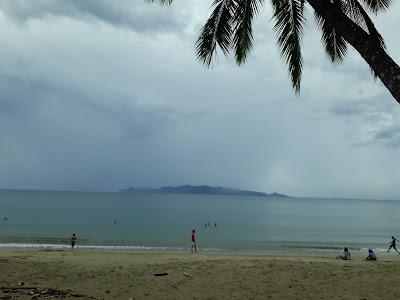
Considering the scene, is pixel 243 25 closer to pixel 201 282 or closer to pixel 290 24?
pixel 290 24

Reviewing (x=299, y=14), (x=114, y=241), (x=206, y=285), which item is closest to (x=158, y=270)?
(x=206, y=285)

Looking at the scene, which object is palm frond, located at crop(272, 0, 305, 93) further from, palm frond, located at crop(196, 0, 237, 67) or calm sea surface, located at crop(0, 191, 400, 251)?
calm sea surface, located at crop(0, 191, 400, 251)

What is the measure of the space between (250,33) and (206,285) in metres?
7.09

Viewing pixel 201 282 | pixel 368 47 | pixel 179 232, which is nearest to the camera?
pixel 368 47

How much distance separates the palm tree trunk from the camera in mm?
5727

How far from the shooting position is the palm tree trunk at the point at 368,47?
18.8 feet

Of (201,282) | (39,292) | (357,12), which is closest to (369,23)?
(357,12)

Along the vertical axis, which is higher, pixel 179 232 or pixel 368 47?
pixel 368 47

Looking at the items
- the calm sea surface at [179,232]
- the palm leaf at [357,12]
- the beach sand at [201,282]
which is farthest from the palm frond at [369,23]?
the calm sea surface at [179,232]

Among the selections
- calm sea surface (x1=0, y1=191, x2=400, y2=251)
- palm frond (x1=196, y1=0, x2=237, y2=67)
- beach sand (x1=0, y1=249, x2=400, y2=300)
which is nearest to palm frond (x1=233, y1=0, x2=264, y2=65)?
palm frond (x1=196, y1=0, x2=237, y2=67)

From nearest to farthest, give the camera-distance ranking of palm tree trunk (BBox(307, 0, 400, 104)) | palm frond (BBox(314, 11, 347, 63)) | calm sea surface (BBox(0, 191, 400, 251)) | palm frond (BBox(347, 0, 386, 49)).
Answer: palm tree trunk (BBox(307, 0, 400, 104)) < palm frond (BBox(347, 0, 386, 49)) < palm frond (BBox(314, 11, 347, 63)) < calm sea surface (BBox(0, 191, 400, 251))

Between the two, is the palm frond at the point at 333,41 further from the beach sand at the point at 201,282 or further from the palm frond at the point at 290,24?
the beach sand at the point at 201,282

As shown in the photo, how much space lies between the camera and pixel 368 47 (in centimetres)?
617

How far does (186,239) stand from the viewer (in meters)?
47.9
